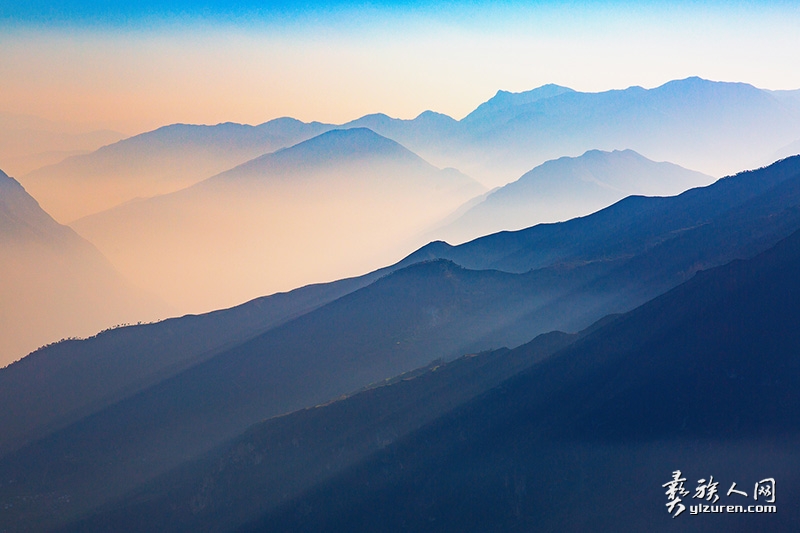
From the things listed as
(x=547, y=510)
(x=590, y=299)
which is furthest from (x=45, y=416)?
(x=547, y=510)

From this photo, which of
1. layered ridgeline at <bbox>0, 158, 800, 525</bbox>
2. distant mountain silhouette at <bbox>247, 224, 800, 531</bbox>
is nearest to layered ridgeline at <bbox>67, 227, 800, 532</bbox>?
distant mountain silhouette at <bbox>247, 224, 800, 531</bbox>

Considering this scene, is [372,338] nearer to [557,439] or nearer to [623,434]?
[557,439]

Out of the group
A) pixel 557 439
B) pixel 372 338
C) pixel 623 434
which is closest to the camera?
pixel 623 434

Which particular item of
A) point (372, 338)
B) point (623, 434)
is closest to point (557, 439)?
point (623, 434)

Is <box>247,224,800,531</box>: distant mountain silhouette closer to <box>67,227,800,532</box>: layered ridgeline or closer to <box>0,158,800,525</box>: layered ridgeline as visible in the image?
<box>67,227,800,532</box>: layered ridgeline

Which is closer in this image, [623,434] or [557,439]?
[623,434]

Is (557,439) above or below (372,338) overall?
below

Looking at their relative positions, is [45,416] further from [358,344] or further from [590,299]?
[590,299]
